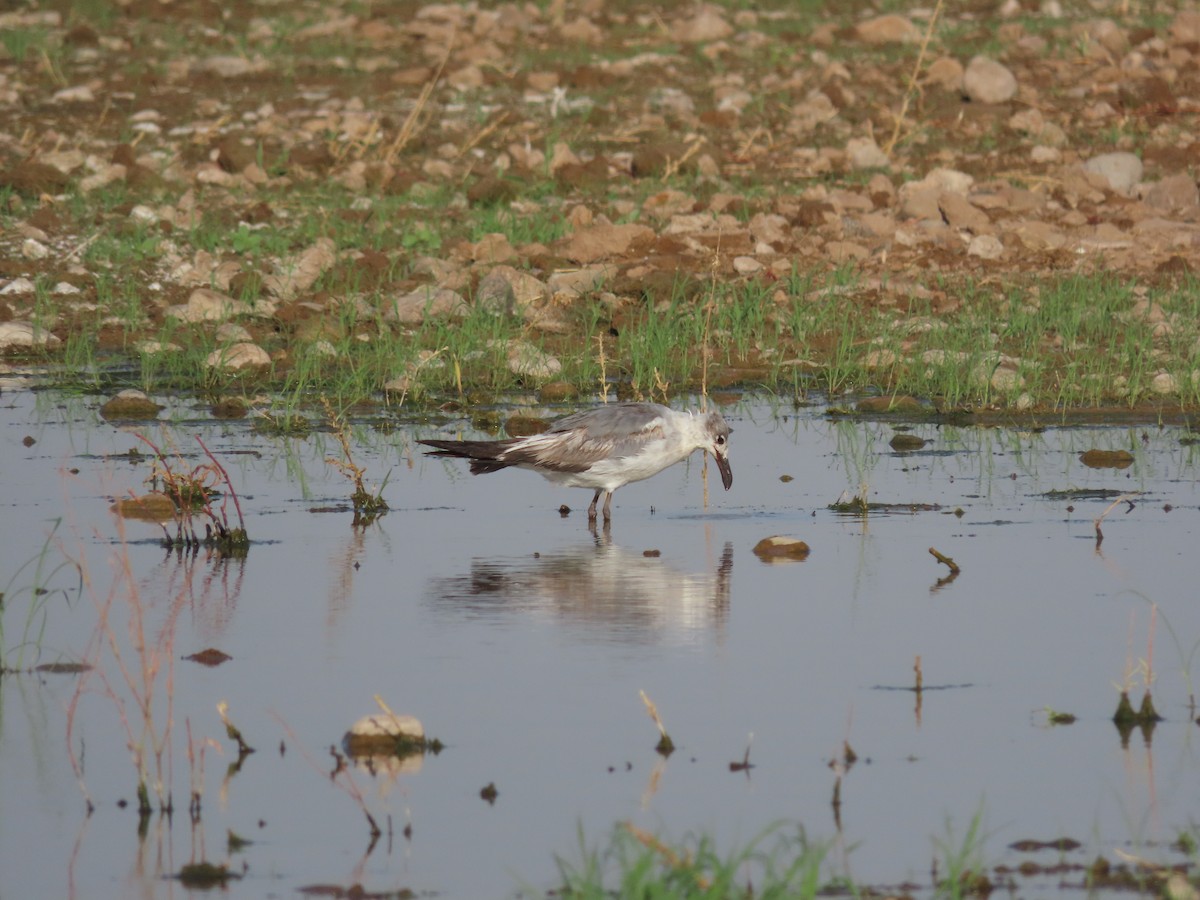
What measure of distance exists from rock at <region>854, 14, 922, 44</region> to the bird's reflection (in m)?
13.1

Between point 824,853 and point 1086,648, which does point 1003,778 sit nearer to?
point 824,853

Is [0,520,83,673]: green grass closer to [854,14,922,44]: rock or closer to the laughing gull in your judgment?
the laughing gull

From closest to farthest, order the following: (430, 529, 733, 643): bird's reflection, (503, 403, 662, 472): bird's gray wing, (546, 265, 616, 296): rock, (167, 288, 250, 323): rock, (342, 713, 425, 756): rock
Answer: (342, 713, 425, 756): rock → (430, 529, 733, 643): bird's reflection → (503, 403, 662, 472): bird's gray wing → (167, 288, 250, 323): rock → (546, 265, 616, 296): rock

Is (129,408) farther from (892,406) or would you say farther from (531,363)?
(892,406)

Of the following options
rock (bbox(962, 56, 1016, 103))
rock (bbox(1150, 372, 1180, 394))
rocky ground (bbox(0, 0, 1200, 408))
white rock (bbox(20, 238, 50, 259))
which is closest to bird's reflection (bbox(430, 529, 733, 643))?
rock (bbox(1150, 372, 1180, 394))

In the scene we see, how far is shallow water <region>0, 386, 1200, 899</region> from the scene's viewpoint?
5031 millimetres

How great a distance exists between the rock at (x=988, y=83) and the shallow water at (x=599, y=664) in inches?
335

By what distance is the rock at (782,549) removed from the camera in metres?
8.26

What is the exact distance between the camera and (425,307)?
12.9 m

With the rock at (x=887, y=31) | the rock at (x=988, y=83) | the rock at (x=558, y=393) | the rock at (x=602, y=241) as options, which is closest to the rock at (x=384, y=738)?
the rock at (x=558, y=393)

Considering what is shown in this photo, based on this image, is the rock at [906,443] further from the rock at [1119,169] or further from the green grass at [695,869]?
the rock at [1119,169]

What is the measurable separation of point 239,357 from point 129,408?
48.0 inches

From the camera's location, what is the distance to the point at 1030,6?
2205 cm

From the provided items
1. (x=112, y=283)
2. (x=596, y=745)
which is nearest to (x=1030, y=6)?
(x=112, y=283)
